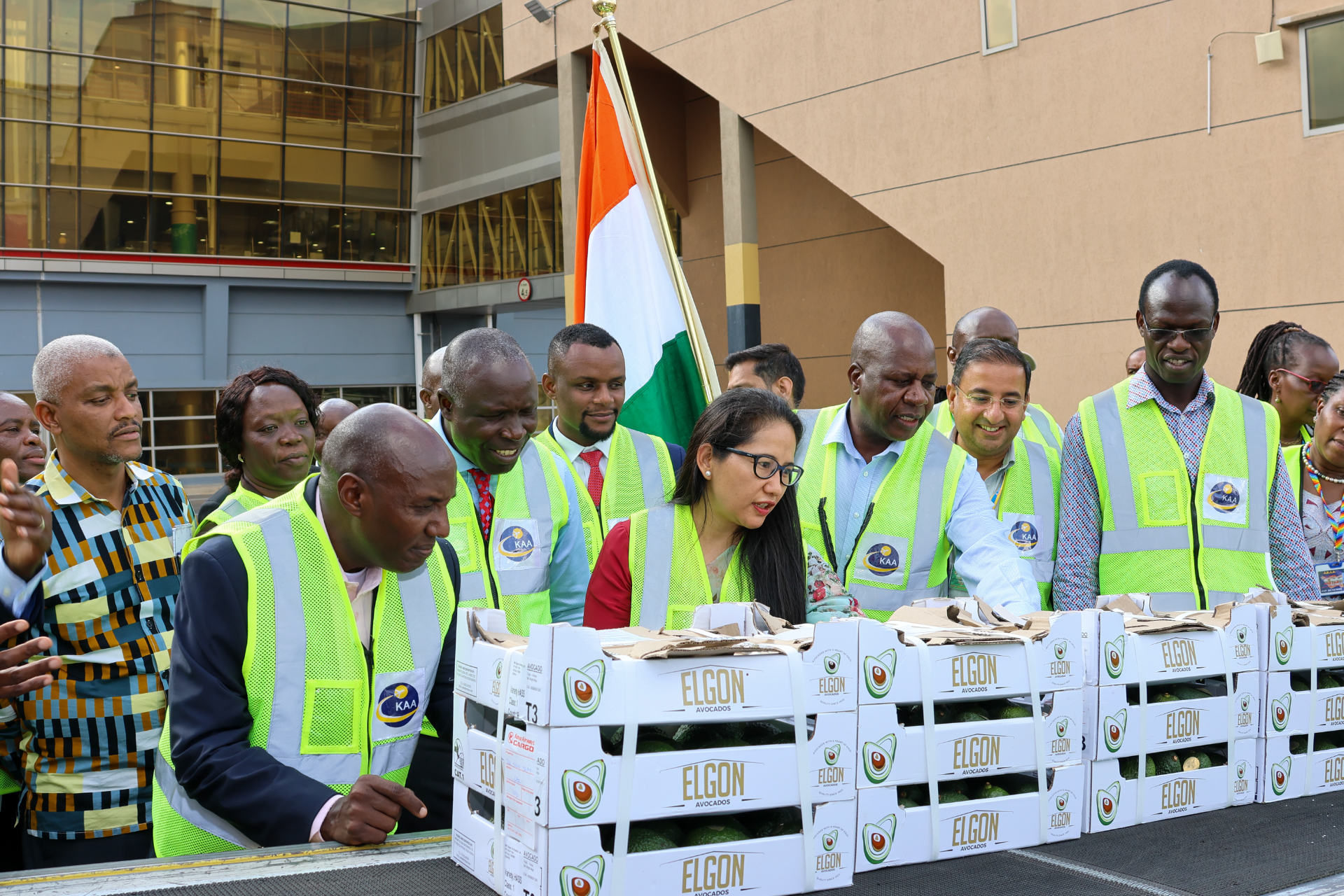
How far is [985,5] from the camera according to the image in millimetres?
11008

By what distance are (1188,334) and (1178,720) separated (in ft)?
5.05

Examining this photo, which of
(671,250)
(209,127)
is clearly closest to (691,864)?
(671,250)

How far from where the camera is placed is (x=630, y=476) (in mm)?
4754

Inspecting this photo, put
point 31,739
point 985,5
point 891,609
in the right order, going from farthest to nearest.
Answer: point 985,5 → point 891,609 → point 31,739

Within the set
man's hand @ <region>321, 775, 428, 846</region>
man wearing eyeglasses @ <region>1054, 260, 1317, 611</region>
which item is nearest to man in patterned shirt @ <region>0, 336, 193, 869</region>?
man's hand @ <region>321, 775, 428, 846</region>

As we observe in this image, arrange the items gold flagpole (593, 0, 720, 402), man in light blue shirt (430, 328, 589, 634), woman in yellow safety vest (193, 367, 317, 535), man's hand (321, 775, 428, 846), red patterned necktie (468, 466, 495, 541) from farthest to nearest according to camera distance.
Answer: gold flagpole (593, 0, 720, 402) < woman in yellow safety vest (193, 367, 317, 535) < red patterned necktie (468, 466, 495, 541) < man in light blue shirt (430, 328, 589, 634) < man's hand (321, 775, 428, 846)

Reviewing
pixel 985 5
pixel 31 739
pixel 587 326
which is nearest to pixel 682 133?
pixel 985 5

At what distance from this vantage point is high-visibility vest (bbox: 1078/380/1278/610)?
3293mm

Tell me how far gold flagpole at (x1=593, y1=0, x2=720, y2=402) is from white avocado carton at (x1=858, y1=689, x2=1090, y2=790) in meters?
3.54

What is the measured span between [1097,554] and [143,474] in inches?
114

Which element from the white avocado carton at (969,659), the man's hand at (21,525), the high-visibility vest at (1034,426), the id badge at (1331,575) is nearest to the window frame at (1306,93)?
the high-visibility vest at (1034,426)

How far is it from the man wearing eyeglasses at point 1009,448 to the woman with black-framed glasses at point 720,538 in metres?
1.13

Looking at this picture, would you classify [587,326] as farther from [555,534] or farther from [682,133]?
[682,133]

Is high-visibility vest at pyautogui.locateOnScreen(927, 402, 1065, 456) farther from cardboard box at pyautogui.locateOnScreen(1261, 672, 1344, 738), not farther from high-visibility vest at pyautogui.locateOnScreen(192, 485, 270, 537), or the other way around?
high-visibility vest at pyautogui.locateOnScreen(192, 485, 270, 537)
